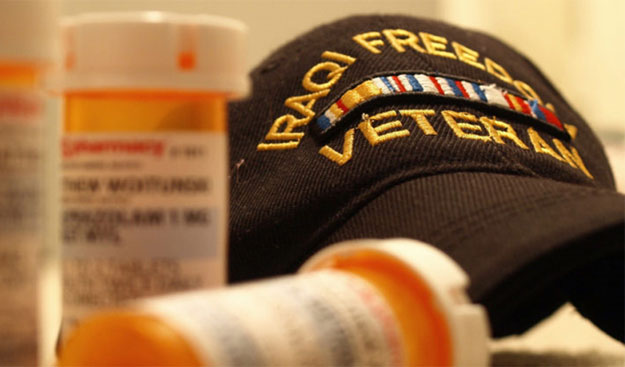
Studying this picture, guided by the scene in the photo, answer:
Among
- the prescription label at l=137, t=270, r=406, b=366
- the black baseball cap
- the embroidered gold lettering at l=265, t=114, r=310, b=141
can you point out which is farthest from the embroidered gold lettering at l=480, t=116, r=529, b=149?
the prescription label at l=137, t=270, r=406, b=366

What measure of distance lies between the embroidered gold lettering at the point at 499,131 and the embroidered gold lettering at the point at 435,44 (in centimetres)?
7

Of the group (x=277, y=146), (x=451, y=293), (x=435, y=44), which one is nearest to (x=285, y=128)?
(x=277, y=146)

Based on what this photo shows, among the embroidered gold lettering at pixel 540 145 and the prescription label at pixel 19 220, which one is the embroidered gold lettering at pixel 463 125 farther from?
the prescription label at pixel 19 220

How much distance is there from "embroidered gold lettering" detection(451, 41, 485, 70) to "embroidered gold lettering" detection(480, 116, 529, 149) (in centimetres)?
6

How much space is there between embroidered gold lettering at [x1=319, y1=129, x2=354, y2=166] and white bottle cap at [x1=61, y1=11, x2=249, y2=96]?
20 centimetres

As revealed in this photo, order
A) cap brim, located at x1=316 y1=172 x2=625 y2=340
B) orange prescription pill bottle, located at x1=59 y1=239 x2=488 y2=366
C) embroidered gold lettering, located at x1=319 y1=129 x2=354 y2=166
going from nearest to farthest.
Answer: orange prescription pill bottle, located at x1=59 y1=239 x2=488 y2=366
cap brim, located at x1=316 y1=172 x2=625 y2=340
embroidered gold lettering, located at x1=319 y1=129 x2=354 y2=166

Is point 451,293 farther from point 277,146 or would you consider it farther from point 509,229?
point 277,146

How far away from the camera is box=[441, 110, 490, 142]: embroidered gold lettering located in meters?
0.54

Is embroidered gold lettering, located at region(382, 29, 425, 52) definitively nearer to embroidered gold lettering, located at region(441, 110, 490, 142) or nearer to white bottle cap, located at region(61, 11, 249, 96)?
embroidered gold lettering, located at region(441, 110, 490, 142)

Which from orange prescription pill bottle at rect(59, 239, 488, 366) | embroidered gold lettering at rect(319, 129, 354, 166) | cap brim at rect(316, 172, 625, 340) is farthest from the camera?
embroidered gold lettering at rect(319, 129, 354, 166)

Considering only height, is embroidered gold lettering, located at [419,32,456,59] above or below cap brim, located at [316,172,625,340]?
above

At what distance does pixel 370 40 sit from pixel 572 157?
15 centimetres

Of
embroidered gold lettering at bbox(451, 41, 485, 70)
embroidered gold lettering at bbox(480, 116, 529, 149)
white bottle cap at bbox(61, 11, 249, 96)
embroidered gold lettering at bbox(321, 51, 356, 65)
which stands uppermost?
white bottle cap at bbox(61, 11, 249, 96)

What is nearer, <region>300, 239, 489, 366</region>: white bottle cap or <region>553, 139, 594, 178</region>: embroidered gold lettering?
<region>300, 239, 489, 366</region>: white bottle cap
